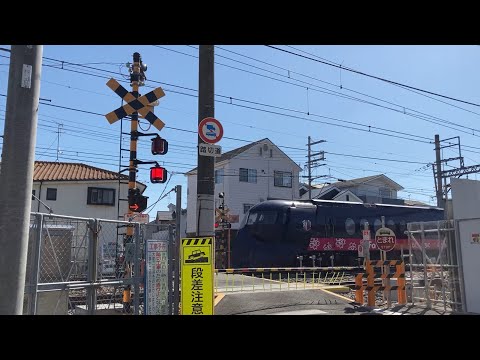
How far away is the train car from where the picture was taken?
21.2 metres

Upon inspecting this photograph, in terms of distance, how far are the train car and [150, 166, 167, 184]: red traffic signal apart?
12481 mm

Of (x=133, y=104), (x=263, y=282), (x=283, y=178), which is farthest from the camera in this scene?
(x=283, y=178)

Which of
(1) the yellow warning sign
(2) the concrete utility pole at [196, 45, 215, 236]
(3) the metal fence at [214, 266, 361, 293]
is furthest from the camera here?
(3) the metal fence at [214, 266, 361, 293]

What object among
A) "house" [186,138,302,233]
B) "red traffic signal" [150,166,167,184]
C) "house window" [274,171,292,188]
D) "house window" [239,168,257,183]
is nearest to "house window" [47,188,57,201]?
"house" [186,138,302,233]

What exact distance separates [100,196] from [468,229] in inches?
863

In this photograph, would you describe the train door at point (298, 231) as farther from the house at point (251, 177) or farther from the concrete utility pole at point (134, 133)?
the house at point (251, 177)

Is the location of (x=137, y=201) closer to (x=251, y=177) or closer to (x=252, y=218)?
(x=252, y=218)

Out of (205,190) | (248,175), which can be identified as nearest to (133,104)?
(205,190)

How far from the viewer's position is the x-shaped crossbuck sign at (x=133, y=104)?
9.85 metres

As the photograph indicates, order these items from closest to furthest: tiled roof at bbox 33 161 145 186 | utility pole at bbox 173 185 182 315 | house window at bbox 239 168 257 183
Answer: utility pole at bbox 173 185 182 315 < tiled roof at bbox 33 161 145 186 < house window at bbox 239 168 257 183

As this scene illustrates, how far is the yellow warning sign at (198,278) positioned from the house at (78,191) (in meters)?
20.3

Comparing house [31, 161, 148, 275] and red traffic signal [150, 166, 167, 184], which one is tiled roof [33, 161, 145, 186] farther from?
red traffic signal [150, 166, 167, 184]

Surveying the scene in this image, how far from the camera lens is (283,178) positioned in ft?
131
